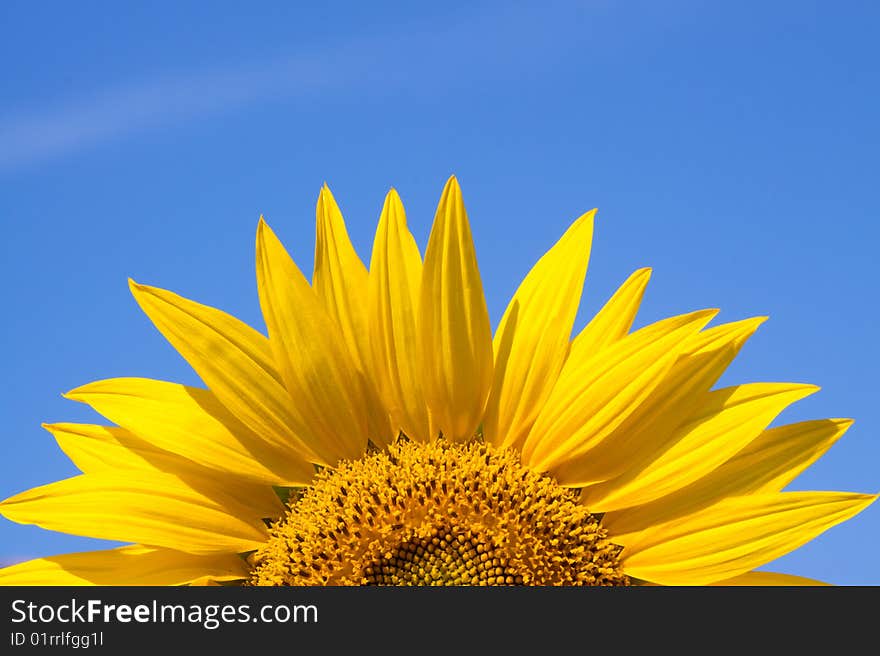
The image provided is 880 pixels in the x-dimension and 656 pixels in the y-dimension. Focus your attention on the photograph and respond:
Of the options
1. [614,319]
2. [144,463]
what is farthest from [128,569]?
[614,319]

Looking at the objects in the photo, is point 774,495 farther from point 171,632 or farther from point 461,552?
point 171,632

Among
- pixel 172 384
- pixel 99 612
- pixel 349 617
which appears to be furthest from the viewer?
pixel 172 384

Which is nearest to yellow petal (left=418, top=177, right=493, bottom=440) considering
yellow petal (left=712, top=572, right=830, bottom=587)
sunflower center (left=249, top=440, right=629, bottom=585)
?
sunflower center (left=249, top=440, right=629, bottom=585)

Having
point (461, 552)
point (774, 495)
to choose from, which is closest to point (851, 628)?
point (774, 495)

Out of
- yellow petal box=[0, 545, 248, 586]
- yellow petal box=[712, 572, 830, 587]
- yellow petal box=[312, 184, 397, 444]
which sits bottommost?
yellow petal box=[712, 572, 830, 587]

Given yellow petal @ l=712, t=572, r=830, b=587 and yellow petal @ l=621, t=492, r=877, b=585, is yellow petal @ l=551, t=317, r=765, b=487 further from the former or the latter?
yellow petal @ l=712, t=572, r=830, b=587

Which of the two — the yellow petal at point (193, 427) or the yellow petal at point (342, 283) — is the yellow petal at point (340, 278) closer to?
the yellow petal at point (342, 283)
